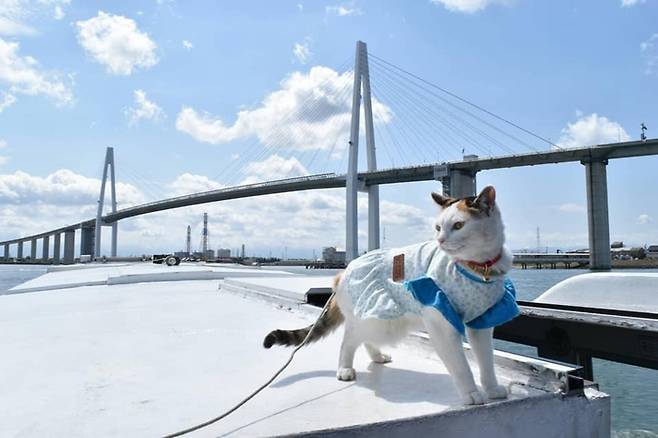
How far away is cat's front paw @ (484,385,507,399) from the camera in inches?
60.3

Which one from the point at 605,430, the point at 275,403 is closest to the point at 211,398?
the point at 275,403

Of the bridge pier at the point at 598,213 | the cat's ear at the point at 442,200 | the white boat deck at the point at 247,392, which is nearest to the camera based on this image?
the white boat deck at the point at 247,392

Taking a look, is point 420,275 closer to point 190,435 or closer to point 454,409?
point 454,409

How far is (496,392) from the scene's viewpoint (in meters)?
1.54

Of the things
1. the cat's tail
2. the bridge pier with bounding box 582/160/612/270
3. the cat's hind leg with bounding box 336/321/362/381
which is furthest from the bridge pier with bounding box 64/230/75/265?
the cat's hind leg with bounding box 336/321/362/381

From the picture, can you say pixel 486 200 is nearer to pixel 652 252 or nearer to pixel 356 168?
pixel 356 168

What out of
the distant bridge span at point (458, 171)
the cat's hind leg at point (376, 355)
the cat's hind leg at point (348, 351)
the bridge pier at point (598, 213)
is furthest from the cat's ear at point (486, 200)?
the bridge pier at point (598, 213)

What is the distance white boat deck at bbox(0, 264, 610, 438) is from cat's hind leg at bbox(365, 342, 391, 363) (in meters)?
0.05

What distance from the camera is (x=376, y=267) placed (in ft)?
6.29

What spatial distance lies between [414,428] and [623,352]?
120 inches

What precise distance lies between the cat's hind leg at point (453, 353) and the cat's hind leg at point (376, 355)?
1.89ft

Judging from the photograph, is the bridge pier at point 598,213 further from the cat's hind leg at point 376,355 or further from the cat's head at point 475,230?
the cat's head at point 475,230

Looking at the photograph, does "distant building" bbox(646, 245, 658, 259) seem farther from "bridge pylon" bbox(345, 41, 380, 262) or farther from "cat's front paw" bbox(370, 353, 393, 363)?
"cat's front paw" bbox(370, 353, 393, 363)

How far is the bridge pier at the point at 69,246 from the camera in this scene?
51.2 metres
